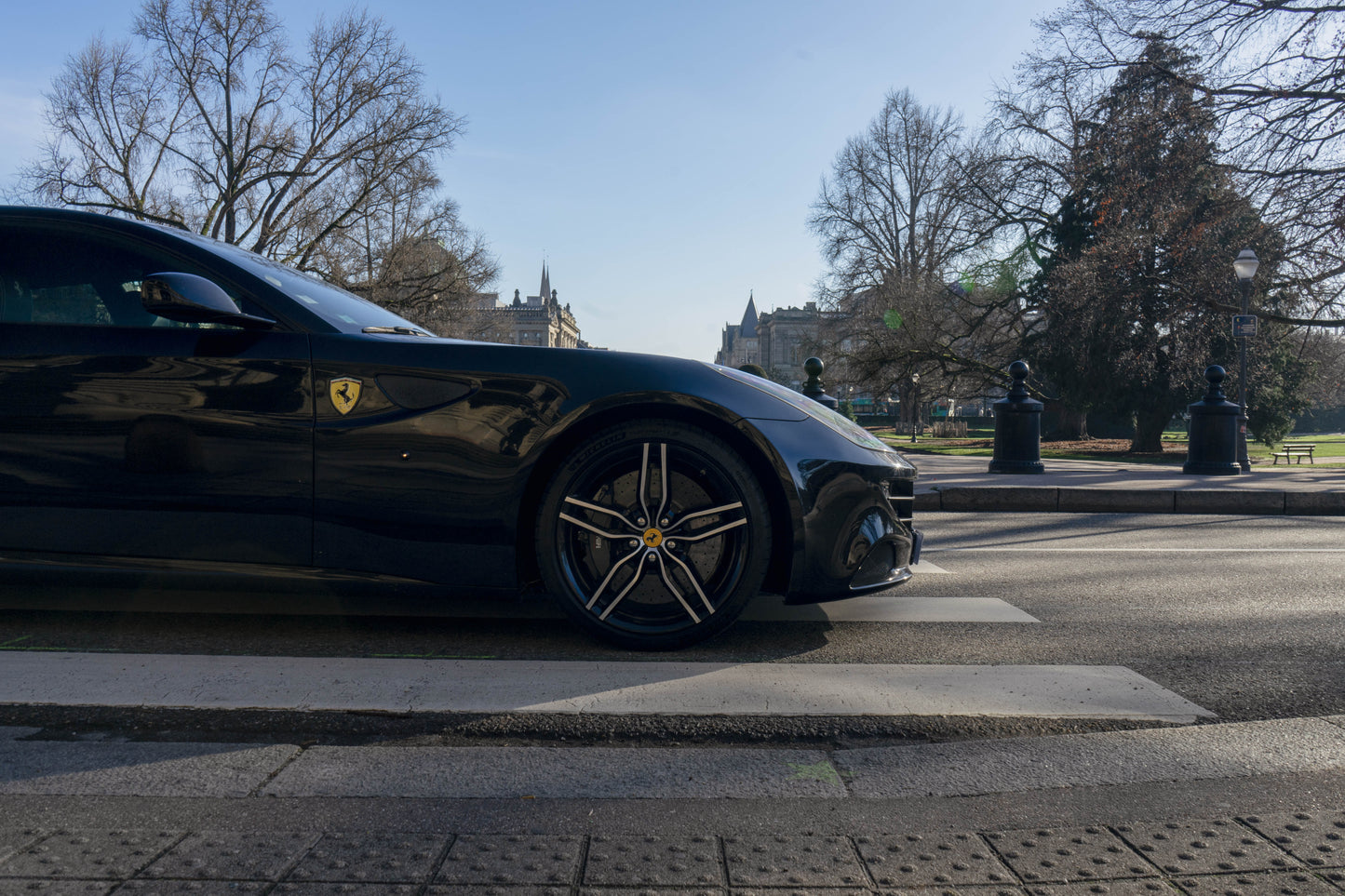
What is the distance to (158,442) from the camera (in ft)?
9.32

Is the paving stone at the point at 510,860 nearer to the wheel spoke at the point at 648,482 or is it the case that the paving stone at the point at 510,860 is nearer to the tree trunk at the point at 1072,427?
the wheel spoke at the point at 648,482

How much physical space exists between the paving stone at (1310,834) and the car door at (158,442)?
264cm

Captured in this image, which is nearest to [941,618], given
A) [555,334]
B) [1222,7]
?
[1222,7]

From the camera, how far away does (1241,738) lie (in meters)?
2.18

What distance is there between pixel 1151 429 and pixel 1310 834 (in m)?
28.7

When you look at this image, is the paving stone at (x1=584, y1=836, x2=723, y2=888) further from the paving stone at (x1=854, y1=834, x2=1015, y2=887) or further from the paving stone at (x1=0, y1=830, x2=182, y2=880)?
the paving stone at (x1=0, y1=830, x2=182, y2=880)

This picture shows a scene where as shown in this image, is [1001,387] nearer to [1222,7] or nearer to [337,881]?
[1222,7]

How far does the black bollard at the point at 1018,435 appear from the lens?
502 inches

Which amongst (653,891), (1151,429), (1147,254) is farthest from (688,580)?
(1151,429)

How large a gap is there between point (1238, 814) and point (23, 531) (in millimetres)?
3536

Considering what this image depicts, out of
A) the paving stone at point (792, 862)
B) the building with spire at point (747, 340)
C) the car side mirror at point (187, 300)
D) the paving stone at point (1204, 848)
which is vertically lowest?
the paving stone at point (792, 862)

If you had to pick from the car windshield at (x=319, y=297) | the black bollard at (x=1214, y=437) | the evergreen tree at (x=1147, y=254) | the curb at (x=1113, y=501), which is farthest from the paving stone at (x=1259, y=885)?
the evergreen tree at (x=1147, y=254)

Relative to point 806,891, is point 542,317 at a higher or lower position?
higher

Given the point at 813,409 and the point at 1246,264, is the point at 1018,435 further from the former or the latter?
the point at 813,409
